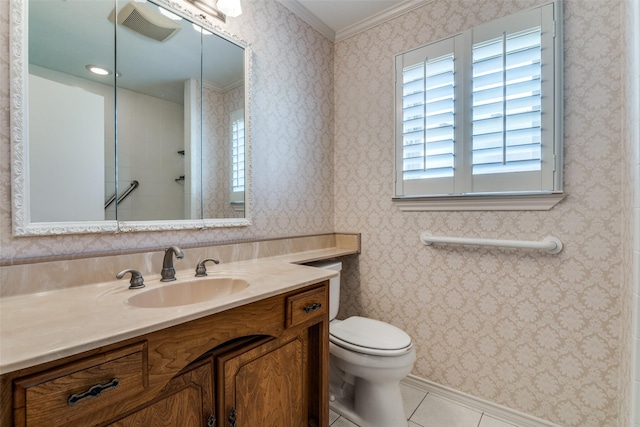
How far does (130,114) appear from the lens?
4.05 ft

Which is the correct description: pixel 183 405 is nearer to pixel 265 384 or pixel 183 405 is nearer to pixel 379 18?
pixel 265 384

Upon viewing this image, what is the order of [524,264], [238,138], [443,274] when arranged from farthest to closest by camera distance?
[443,274] < [238,138] < [524,264]

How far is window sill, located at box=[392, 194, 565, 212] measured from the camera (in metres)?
1.43

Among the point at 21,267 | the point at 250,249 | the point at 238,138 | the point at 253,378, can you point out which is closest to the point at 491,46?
the point at 238,138

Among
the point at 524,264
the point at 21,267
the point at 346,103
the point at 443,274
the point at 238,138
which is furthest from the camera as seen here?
the point at 346,103

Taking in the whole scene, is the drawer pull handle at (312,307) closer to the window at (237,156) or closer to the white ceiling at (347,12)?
the window at (237,156)

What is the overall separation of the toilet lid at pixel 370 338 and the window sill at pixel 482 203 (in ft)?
2.40

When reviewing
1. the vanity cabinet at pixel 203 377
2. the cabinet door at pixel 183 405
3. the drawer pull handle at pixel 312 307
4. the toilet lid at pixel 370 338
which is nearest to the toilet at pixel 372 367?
the toilet lid at pixel 370 338

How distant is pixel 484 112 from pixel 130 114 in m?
1.69

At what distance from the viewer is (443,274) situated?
1.74 metres

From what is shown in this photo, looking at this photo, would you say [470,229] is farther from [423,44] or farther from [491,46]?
[423,44]

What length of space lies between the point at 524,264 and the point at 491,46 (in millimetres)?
1138

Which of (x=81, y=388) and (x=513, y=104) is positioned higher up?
(x=513, y=104)

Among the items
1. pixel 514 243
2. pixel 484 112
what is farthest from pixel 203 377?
pixel 484 112
